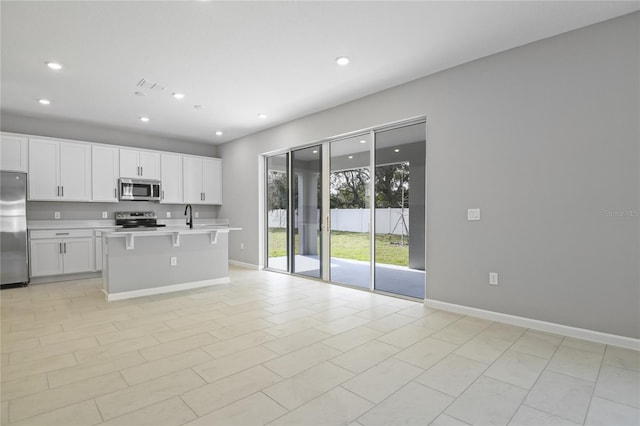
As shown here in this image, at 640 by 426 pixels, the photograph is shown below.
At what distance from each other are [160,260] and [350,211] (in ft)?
9.58

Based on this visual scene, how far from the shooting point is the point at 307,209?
5.86m

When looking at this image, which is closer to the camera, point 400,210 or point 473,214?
point 473,214

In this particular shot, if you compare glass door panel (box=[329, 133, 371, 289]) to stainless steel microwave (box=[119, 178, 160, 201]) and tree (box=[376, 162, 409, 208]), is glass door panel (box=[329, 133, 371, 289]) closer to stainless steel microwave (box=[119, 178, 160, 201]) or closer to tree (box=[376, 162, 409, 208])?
tree (box=[376, 162, 409, 208])

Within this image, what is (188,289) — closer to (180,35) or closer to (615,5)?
(180,35)

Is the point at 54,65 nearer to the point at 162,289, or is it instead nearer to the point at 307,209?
the point at 162,289

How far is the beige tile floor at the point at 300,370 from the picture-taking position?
1858mm

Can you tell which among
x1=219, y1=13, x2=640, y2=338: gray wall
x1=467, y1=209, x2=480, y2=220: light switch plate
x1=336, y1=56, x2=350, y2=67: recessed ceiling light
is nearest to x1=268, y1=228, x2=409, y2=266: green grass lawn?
x1=219, y1=13, x2=640, y2=338: gray wall

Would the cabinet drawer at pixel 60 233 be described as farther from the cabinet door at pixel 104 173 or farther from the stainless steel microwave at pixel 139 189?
the stainless steel microwave at pixel 139 189

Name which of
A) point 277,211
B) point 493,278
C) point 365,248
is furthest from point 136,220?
point 493,278

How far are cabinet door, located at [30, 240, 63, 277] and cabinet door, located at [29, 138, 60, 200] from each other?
0.79m

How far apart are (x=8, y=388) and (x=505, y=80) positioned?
4.87 m

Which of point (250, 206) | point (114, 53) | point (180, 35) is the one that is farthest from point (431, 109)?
point (250, 206)

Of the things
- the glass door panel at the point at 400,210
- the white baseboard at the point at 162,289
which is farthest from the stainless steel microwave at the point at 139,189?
the glass door panel at the point at 400,210

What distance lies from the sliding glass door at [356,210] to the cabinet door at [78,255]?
3.20 m
